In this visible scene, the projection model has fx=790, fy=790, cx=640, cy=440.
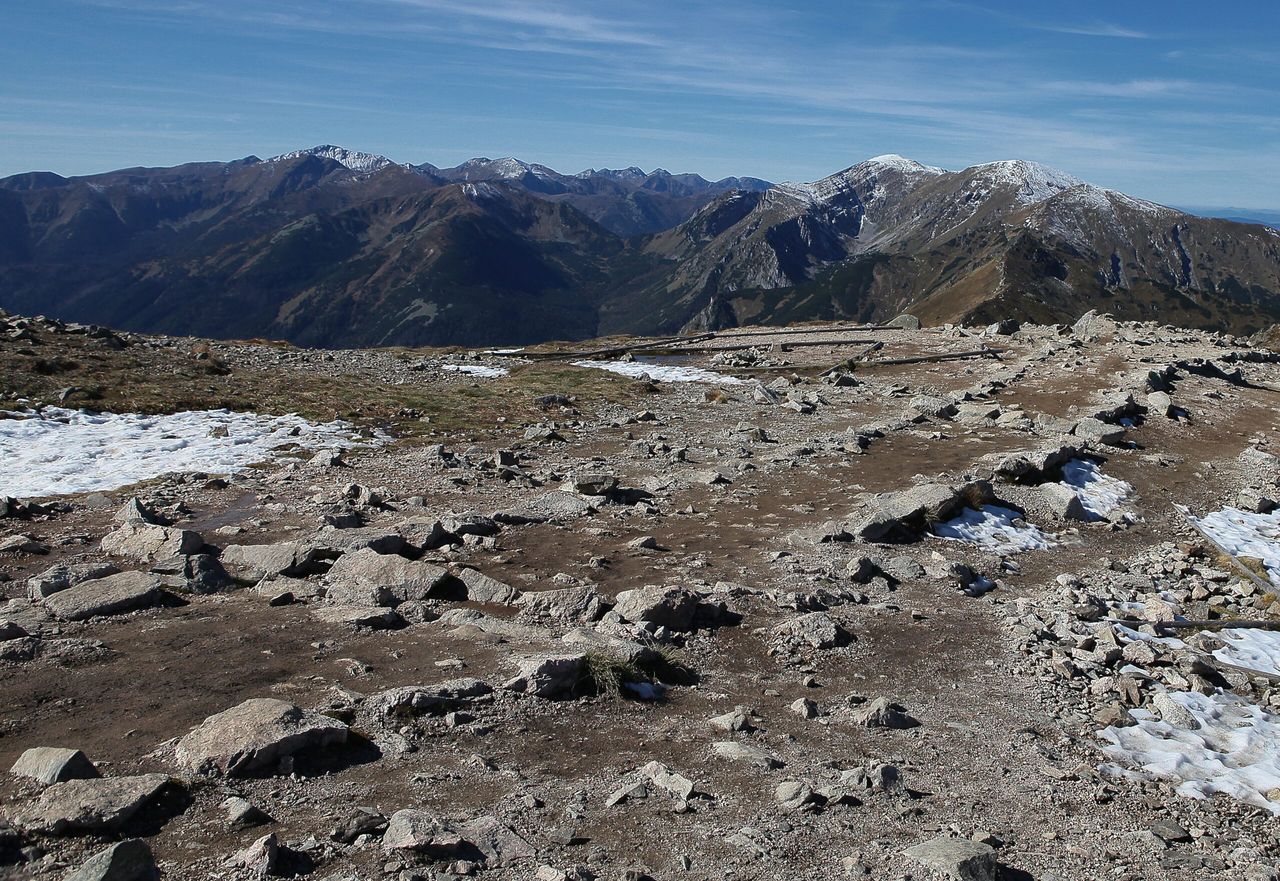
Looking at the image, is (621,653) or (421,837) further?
(621,653)

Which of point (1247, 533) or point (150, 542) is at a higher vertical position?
point (150, 542)

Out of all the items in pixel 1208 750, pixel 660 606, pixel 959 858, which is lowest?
pixel 1208 750

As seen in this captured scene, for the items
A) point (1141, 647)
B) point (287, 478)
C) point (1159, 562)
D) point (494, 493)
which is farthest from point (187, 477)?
point (1159, 562)

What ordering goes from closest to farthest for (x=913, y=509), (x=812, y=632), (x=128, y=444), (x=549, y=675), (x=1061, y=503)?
1. (x=549, y=675)
2. (x=812, y=632)
3. (x=913, y=509)
4. (x=1061, y=503)
5. (x=128, y=444)

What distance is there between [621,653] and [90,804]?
687 cm

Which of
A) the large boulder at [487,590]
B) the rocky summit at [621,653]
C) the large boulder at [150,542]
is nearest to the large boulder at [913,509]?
the rocky summit at [621,653]

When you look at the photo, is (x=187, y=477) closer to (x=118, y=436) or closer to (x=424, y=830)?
(x=118, y=436)

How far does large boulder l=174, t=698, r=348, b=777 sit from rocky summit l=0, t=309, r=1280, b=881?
0.04 meters

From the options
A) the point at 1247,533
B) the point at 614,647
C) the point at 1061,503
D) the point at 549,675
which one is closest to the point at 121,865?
the point at 549,675

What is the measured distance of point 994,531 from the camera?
21.2m

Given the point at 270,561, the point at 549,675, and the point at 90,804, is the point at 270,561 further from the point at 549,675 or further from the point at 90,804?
the point at 90,804

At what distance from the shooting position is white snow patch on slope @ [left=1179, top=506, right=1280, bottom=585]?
21.4 m

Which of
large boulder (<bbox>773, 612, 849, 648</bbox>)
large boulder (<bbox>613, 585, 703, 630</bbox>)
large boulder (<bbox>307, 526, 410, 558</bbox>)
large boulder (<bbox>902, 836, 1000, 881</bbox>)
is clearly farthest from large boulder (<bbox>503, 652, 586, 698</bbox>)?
large boulder (<bbox>307, 526, 410, 558</bbox>)

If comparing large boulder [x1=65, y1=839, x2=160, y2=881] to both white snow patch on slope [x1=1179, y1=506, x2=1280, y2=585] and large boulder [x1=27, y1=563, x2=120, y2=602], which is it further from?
white snow patch on slope [x1=1179, y1=506, x2=1280, y2=585]
